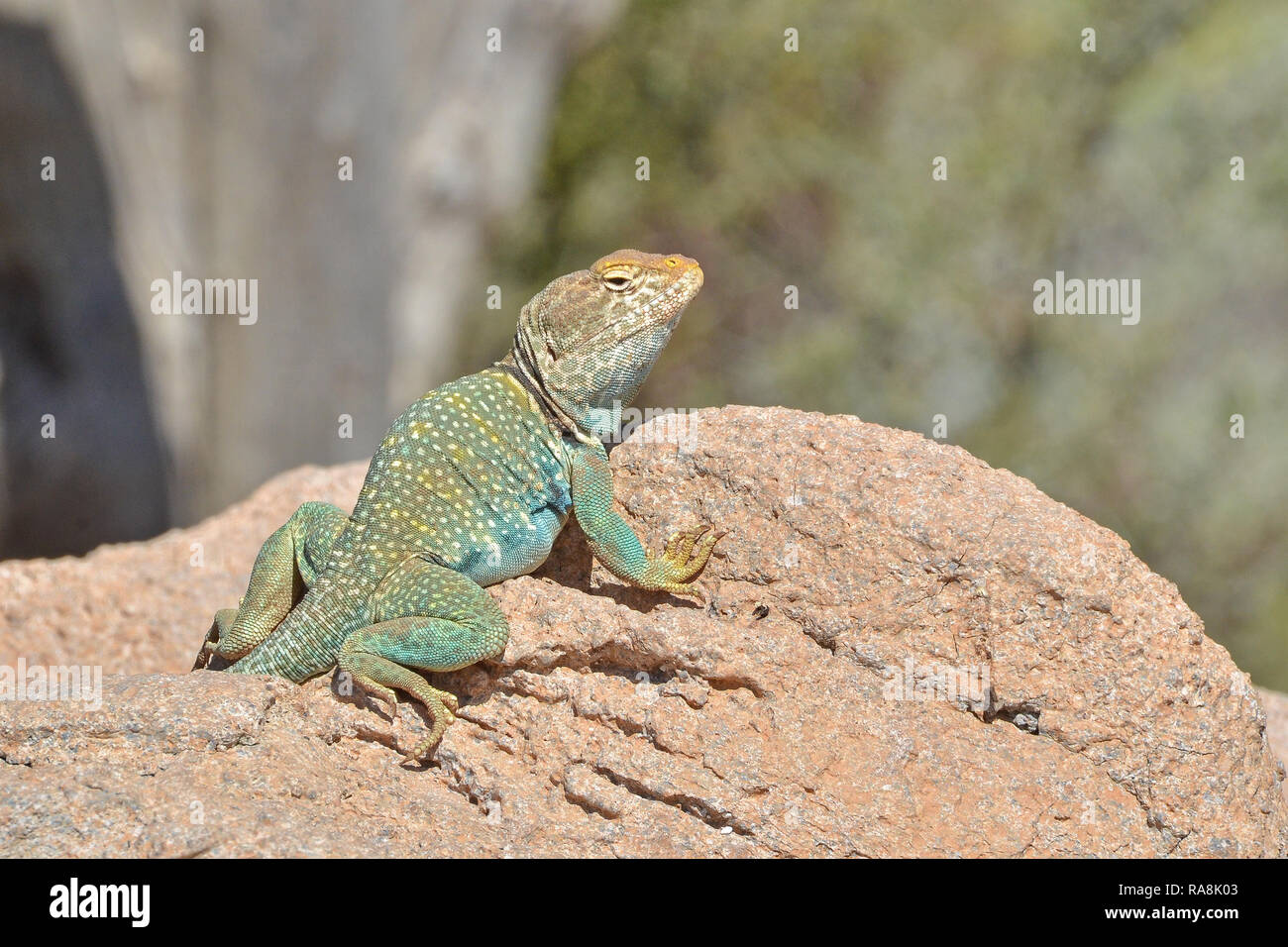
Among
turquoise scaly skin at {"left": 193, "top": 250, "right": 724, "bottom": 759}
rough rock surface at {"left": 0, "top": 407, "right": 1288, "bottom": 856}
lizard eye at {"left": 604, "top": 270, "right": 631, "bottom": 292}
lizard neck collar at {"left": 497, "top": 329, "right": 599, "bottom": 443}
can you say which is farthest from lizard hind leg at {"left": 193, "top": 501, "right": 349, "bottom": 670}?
lizard eye at {"left": 604, "top": 270, "right": 631, "bottom": 292}

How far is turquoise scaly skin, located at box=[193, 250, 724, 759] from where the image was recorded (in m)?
4.96

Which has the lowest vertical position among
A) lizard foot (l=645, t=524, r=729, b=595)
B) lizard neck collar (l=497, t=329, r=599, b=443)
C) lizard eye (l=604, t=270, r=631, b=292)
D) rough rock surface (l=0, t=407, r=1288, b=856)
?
rough rock surface (l=0, t=407, r=1288, b=856)

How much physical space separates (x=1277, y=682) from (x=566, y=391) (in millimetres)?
10727

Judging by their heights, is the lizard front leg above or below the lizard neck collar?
below

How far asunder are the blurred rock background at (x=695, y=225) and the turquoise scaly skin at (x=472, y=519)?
25.4 feet

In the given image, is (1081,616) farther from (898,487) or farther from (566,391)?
(566,391)

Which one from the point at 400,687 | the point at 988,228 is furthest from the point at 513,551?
the point at 988,228

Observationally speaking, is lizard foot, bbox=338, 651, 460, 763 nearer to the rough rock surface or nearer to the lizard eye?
the rough rock surface

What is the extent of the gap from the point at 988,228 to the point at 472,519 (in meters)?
11.4

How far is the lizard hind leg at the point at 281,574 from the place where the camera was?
18.4ft

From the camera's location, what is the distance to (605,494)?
17.8 feet

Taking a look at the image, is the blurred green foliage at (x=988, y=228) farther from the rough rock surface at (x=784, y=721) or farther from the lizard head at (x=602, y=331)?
the lizard head at (x=602, y=331)

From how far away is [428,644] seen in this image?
4.87m

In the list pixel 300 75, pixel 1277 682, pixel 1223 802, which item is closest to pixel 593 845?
pixel 1223 802
